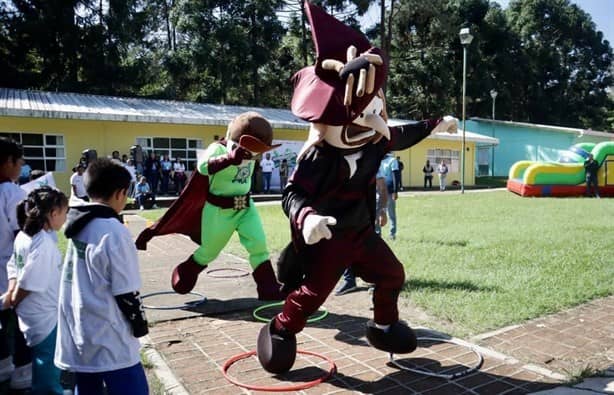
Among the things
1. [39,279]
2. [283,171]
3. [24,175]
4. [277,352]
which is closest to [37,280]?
[39,279]

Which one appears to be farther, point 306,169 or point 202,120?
point 202,120

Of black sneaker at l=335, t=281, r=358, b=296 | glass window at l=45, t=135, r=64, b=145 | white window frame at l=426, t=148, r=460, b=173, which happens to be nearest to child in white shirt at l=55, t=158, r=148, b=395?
black sneaker at l=335, t=281, r=358, b=296

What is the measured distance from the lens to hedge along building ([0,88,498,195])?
16.6 metres

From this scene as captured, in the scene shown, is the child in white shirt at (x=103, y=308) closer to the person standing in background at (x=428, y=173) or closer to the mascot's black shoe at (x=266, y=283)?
the mascot's black shoe at (x=266, y=283)

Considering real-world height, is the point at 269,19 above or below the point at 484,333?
above

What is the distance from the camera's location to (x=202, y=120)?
63.1ft

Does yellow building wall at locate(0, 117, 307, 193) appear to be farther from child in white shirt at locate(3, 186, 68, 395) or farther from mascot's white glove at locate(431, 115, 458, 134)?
mascot's white glove at locate(431, 115, 458, 134)

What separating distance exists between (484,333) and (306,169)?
213cm

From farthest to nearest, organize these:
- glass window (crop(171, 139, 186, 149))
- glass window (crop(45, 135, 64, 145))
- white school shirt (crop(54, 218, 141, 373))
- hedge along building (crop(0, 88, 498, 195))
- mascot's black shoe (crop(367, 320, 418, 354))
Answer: glass window (crop(171, 139, 186, 149)) < glass window (crop(45, 135, 64, 145)) < hedge along building (crop(0, 88, 498, 195)) < mascot's black shoe (crop(367, 320, 418, 354)) < white school shirt (crop(54, 218, 141, 373))

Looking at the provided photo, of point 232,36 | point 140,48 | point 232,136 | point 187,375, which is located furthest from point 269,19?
point 187,375

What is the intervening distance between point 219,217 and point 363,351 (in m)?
1.93

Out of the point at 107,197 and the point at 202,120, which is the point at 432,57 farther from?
the point at 107,197

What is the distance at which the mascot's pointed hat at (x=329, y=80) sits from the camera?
327cm

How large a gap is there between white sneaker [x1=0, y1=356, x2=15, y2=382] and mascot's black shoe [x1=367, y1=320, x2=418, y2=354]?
8.17ft
